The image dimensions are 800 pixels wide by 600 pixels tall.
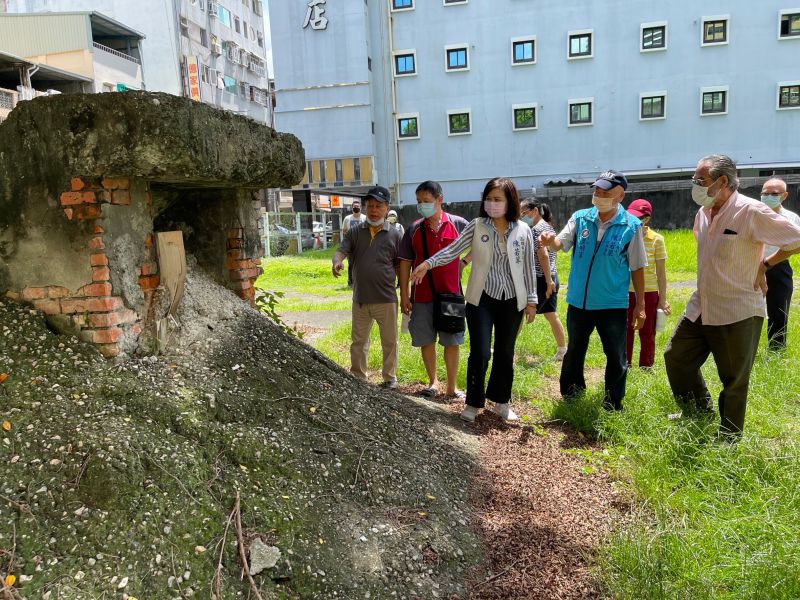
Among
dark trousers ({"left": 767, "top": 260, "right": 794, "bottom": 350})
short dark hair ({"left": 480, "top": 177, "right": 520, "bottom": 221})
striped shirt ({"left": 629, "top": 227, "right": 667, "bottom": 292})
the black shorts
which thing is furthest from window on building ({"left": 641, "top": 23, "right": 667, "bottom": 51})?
short dark hair ({"left": 480, "top": 177, "right": 520, "bottom": 221})

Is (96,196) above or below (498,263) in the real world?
above

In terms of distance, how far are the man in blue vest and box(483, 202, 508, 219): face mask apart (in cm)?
51

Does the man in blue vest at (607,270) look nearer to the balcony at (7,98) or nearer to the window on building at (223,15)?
the balcony at (7,98)

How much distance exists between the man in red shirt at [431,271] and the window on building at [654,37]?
85.6 ft

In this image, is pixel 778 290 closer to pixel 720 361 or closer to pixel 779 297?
pixel 779 297

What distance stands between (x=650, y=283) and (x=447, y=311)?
6.70ft

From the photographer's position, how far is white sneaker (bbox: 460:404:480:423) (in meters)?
4.66

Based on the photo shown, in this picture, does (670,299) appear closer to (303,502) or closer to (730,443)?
(730,443)

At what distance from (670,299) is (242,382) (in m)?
8.06

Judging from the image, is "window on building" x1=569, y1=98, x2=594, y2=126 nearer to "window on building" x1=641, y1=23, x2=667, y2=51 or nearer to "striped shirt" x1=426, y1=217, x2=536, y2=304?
"window on building" x1=641, y1=23, x2=667, y2=51

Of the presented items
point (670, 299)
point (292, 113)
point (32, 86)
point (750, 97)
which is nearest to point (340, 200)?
point (292, 113)

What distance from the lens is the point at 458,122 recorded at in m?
28.9

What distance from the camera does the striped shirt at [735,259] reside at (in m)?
3.74

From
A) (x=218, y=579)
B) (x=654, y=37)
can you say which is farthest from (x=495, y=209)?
(x=654, y=37)
